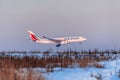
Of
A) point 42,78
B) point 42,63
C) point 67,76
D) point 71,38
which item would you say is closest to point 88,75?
point 67,76

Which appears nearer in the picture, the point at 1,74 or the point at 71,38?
the point at 1,74

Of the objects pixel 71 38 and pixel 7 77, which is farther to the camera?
pixel 71 38

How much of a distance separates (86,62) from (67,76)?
498cm

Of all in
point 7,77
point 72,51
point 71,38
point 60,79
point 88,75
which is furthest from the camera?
point 71,38

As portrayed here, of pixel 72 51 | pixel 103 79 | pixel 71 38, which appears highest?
pixel 71 38

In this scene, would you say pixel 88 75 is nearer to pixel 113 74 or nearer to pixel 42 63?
pixel 113 74

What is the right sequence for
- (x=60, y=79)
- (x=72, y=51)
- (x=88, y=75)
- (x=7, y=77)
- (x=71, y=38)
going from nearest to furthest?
(x=7, y=77)
(x=60, y=79)
(x=88, y=75)
(x=72, y=51)
(x=71, y=38)

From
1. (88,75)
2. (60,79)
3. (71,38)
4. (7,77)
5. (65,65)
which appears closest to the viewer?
(7,77)

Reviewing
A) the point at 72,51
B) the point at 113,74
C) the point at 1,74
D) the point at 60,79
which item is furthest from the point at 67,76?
the point at 72,51

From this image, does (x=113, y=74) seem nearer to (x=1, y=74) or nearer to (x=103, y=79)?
(x=103, y=79)

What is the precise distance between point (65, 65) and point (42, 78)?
272 inches

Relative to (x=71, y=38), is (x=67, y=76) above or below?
below

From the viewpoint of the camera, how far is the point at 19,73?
1191cm

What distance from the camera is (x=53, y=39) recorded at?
83.6 meters
